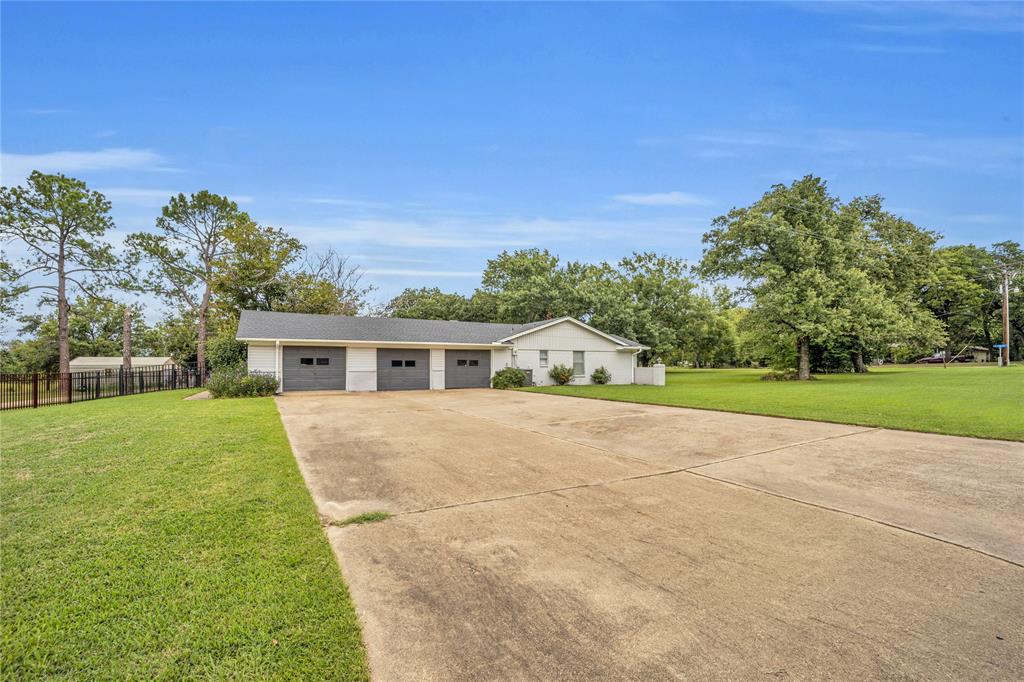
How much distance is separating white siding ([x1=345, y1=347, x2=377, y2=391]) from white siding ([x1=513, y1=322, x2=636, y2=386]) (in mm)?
7126

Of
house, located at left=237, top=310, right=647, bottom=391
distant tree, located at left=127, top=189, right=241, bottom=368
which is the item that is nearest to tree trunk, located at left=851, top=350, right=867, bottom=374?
house, located at left=237, top=310, right=647, bottom=391

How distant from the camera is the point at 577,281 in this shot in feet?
122

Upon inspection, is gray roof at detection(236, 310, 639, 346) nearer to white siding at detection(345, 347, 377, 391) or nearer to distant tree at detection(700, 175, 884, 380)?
white siding at detection(345, 347, 377, 391)

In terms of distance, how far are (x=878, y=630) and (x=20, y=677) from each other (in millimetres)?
4101

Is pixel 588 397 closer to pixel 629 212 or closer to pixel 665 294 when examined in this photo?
pixel 629 212

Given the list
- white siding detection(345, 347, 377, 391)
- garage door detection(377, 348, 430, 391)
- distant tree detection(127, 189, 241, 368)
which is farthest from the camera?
distant tree detection(127, 189, 241, 368)

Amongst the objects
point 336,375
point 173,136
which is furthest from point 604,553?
point 173,136

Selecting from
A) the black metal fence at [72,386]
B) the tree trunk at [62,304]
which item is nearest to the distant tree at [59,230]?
the tree trunk at [62,304]

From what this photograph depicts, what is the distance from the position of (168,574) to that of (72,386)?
18.4 m

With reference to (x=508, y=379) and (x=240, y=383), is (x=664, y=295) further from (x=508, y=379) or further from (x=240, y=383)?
(x=240, y=383)

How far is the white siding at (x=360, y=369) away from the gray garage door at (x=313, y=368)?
0.26 m

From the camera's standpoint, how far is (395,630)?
2.34 m

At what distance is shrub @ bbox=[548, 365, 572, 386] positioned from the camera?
2327 cm

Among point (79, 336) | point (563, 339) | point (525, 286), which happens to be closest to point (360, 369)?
point (563, 339)
